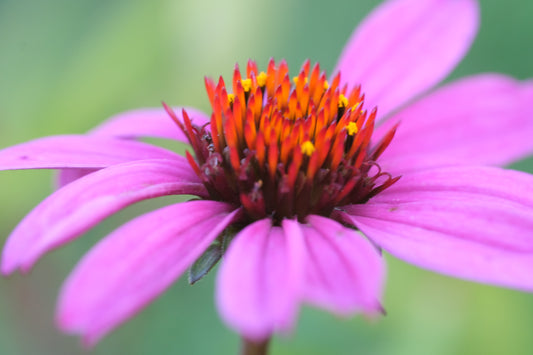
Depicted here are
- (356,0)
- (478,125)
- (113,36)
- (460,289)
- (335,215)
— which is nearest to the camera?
(335,215)

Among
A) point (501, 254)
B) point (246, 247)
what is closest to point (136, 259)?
point (246, 247)

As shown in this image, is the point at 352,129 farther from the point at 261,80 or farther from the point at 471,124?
the point at 471,124

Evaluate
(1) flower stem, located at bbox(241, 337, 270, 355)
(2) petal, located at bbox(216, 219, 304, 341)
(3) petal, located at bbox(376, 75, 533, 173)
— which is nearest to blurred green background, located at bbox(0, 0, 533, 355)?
(3) petal, located at bbox(376, 75, 533, 173)

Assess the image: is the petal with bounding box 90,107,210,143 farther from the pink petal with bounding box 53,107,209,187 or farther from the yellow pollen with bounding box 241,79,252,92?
the yellow pollen with bounding box 241,79,252,92

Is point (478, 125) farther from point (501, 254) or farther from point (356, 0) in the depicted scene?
point (356, 0)

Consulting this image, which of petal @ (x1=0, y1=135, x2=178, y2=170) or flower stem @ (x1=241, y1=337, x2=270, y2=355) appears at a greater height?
petal @ (x1=0, y1=135, x2=178, y2=170)

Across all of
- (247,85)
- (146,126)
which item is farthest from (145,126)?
(247,85)
